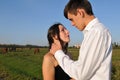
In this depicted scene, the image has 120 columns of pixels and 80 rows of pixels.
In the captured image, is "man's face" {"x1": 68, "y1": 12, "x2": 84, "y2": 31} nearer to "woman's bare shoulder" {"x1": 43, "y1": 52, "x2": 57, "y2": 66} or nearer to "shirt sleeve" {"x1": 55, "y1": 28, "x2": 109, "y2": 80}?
"shirt sleeve" {"x1": 55, "y1": 28, "x2": 109, "y2": 80}

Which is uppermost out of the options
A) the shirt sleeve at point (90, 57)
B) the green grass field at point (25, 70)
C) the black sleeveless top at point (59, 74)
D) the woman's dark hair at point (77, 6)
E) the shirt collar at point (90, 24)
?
the woman's dark hair at point (77, 6)

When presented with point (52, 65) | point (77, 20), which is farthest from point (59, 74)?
point (77, 20)

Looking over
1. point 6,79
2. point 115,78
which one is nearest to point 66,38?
point 115,78

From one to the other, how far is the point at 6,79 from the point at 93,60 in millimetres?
20412

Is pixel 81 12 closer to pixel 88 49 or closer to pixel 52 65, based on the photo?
pixel 88 49

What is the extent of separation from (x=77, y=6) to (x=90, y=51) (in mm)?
453

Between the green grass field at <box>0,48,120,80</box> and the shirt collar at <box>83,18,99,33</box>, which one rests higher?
the shirt collar at <box>83,18,99,33</box>

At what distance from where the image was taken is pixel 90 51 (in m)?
2.93

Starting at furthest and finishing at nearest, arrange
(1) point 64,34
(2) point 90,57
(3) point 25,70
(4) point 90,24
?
(3) point 25,70, (1) point 64,34, (4) point 90,24, (2) point 90,57

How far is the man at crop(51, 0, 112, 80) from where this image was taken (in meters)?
2.93

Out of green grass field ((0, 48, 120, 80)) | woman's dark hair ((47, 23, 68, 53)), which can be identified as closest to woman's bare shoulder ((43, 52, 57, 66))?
woman's dark hair ((47, 23, 68, 53))

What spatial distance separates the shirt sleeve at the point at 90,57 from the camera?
115 inches

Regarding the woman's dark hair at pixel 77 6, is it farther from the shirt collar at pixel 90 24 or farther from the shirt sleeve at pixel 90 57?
the shirt sleeve at pixel 90 57

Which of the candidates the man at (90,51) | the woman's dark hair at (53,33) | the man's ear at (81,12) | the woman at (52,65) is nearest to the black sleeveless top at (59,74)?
the woman at (52,65)
